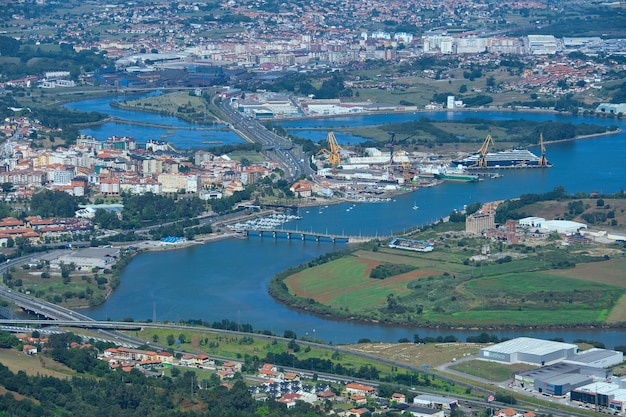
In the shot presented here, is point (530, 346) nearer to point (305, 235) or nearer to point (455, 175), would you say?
point (305, 235)

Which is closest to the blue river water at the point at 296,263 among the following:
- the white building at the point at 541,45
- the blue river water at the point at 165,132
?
the blue river water at the point at 165,132

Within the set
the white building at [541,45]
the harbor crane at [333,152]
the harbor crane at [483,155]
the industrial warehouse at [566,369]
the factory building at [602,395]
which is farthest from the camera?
the white building at [541,45]

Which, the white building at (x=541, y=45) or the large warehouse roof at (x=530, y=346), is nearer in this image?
the large warehouse roof at (x=530, y=346)

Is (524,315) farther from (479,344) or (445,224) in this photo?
(445,224)

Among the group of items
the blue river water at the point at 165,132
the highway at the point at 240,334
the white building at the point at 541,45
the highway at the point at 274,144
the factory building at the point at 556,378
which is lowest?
the blue river water at the point at 165,132

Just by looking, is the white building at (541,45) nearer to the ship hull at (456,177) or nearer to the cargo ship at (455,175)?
the cargo ship at (455,175)

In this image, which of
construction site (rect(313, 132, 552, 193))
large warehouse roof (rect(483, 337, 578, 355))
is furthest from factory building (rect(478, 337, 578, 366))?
construction site (rect(313, 132, 552, 193))

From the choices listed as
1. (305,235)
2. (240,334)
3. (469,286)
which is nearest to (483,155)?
(305,235)
